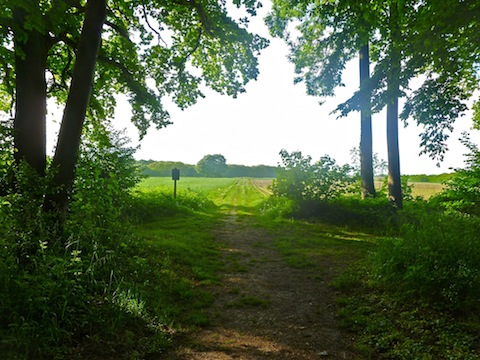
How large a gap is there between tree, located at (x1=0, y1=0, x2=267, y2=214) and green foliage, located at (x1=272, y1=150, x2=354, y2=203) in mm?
5762

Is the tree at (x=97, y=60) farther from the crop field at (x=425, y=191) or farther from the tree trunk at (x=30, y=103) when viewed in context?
the crop field at (x=425, y=191)

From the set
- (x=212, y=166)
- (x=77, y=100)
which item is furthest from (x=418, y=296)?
(x=212, y=166)

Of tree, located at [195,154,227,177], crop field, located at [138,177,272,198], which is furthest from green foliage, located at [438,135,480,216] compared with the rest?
tree, located at [195,154,227,177]

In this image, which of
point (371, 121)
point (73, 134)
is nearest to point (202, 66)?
point (73, 134)

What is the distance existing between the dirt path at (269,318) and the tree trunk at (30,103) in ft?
17.0

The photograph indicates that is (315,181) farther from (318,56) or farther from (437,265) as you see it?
(437,265)

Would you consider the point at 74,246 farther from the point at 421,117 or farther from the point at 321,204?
the point at 321,204

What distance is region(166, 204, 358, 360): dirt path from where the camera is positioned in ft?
12.6

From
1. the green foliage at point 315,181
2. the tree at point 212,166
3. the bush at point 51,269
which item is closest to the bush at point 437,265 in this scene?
the bush at point 51,269

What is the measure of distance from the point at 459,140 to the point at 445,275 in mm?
8306

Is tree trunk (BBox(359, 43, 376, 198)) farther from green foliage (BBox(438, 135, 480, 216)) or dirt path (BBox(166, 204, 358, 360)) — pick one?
dirt path (BBox(166, 204, 358, 360))

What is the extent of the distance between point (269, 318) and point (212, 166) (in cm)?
10509

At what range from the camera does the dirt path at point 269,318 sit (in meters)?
3.85

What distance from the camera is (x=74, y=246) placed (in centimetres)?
480
